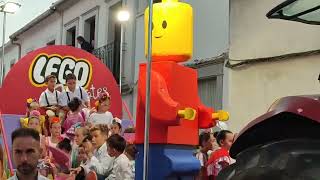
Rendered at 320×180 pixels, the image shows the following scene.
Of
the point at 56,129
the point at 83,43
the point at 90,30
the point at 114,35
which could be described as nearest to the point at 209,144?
the point at 56,129

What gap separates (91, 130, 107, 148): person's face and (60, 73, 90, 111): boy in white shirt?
2.12m

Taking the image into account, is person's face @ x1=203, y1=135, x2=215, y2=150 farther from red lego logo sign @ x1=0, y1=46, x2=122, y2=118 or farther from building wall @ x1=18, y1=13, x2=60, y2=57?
building wall @ x1=18, y1=13, x2=60, y2=57

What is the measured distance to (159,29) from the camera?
18.8 feet

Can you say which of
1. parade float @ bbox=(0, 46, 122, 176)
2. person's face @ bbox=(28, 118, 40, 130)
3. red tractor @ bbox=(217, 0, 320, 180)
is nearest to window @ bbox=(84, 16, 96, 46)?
parade float @ bbox=(0, 46, 122, 176)

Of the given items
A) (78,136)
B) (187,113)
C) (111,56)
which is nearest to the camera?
(187,113)

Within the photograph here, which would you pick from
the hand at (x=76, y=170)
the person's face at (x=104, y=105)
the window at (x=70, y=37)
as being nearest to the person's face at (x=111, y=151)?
the hand at (x=76, y=170)

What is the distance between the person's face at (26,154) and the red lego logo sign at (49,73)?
665 centimetres

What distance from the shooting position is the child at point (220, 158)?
585 centimetres

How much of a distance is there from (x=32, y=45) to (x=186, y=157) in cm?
1887

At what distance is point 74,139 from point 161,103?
2446 millimetres

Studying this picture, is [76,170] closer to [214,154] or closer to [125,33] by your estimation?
[214,154]

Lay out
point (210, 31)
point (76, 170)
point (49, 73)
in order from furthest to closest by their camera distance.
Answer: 1. point (210, 31)
2. point (49, 73)
3. point (76, 170)

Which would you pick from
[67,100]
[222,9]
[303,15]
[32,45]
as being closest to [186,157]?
[303,15]

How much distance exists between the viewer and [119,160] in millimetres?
5707
